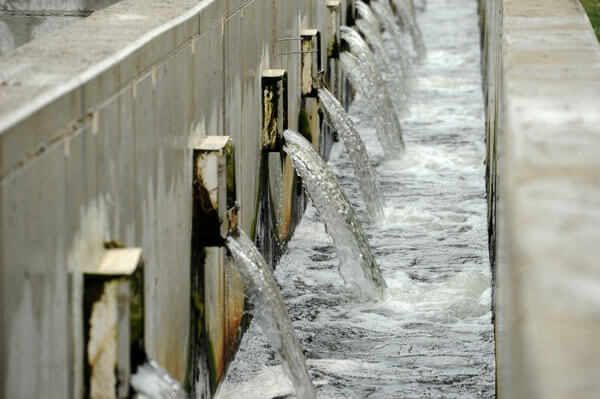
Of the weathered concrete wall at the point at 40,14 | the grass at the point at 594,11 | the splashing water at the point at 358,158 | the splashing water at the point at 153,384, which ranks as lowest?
the splashing water at the point at 358,158

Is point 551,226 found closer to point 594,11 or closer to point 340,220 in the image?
point 340,220

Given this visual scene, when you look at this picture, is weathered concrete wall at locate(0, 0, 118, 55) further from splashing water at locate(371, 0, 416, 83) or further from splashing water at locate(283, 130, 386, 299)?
splashing water at locate(371, 0, 416, 83)

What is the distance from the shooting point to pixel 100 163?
4.12m

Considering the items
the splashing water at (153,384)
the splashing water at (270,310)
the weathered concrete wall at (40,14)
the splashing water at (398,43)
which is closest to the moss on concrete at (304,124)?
the weathered concrete wall at (40,14)

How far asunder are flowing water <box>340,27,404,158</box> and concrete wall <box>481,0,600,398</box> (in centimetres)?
665

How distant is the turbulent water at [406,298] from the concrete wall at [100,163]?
1.30 m

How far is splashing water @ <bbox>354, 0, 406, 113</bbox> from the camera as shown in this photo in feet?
50.3

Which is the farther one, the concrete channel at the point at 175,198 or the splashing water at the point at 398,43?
the splashing water at the point at 398,43

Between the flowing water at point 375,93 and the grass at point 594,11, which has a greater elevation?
the grass at point 594,11

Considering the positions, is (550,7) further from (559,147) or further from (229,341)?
(559,147)

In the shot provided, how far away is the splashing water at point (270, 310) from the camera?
5945mm

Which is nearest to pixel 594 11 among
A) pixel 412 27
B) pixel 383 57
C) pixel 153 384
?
pixel 412 27

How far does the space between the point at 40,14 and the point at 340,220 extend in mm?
3097

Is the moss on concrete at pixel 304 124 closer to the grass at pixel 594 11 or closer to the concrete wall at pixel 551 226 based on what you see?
the concrete wall at pixel 551 226
